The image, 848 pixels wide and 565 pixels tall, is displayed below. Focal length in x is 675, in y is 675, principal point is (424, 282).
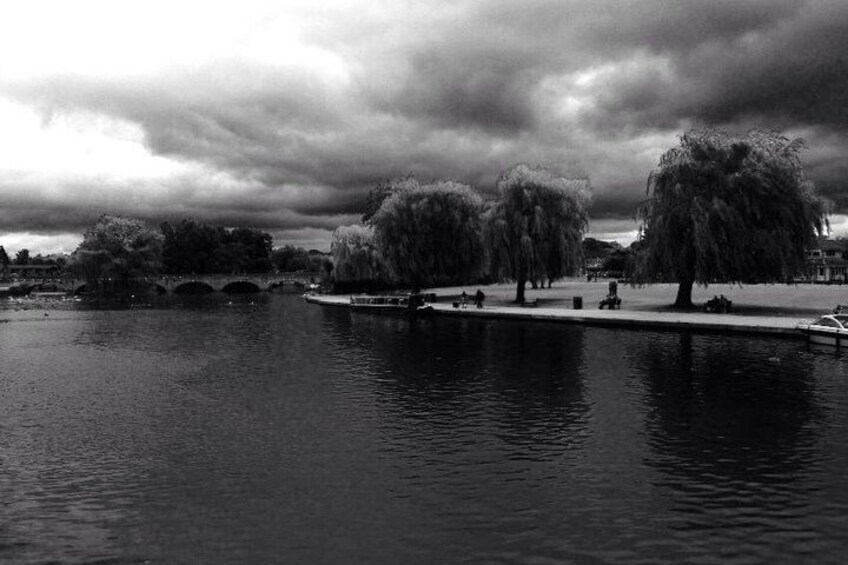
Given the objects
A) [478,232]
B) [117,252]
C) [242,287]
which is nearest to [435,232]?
[478,232]

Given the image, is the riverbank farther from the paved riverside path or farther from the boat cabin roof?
the boat cabin roof

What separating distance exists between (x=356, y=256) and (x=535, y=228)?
4068 centimetres

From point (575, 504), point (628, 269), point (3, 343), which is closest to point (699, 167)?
point (628, 269)

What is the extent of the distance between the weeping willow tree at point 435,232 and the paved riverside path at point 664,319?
1327 cm

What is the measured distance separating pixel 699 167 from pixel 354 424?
123 feet

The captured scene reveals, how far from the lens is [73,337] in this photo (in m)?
48.1

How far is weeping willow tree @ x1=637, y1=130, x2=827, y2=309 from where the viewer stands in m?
45.8

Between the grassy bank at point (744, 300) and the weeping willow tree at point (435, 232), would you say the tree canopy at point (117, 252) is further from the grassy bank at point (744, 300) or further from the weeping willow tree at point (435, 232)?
the grassy bank at point (744, 300)

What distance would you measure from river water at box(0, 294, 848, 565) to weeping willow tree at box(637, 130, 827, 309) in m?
15.0

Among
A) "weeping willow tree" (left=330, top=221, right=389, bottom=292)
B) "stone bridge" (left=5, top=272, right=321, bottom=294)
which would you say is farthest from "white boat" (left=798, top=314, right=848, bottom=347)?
"stone bridge" (left=5, top=272, right=321, bottom=294)

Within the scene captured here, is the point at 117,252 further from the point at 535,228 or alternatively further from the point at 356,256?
the point at 535,228

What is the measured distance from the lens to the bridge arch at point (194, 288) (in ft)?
524

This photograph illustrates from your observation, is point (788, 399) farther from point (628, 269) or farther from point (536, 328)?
point (628, 269)

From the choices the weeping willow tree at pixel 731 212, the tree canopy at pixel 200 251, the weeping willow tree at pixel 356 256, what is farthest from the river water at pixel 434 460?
the tree canopy at pixel 200 251
